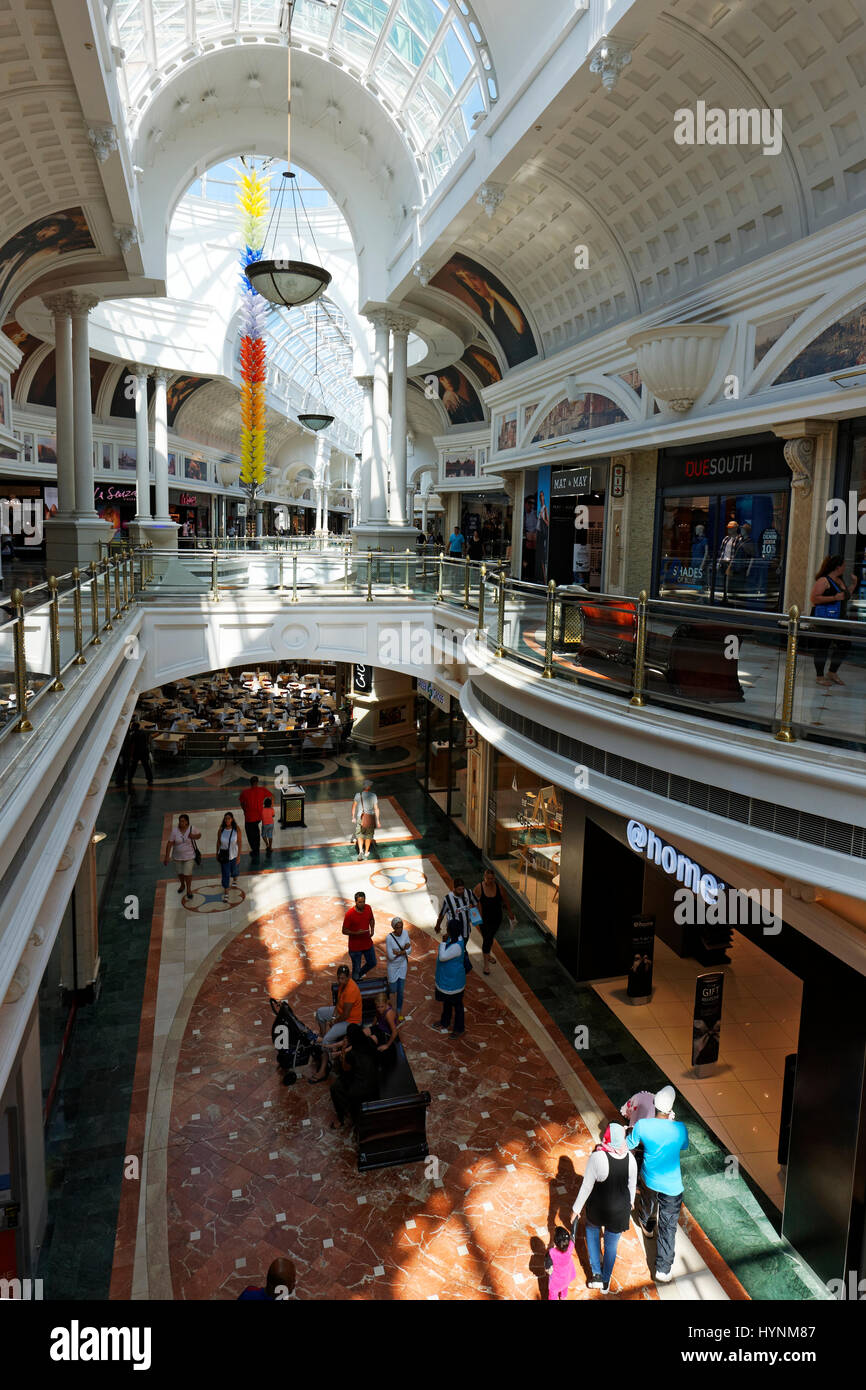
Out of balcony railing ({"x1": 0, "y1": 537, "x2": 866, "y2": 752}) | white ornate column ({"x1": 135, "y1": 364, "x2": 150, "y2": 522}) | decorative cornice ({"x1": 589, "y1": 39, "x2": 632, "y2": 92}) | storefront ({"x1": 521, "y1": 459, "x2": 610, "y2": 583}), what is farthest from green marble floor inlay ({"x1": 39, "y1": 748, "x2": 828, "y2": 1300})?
white ornate column ({"x1": 135, "y1": 364, "x2": 150, "y2": 522})

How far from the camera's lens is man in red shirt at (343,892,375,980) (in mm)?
10844

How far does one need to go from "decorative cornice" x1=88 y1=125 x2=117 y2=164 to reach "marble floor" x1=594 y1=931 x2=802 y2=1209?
11643 millimetres

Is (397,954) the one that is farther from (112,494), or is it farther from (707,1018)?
(112,494)

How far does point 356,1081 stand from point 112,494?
1157 inches

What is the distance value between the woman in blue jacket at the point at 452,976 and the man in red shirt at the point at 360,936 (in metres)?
1.33

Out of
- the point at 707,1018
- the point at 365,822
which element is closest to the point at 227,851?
the point at 365,822

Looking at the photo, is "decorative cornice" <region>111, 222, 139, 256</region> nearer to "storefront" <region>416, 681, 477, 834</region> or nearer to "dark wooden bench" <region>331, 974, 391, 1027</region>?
"storefront" <region>416, 681, 477, 834</region>

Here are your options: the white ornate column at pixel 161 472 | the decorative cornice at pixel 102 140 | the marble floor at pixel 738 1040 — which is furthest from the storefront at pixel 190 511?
the marble floor at pixel 738 1040

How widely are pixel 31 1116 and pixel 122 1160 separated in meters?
1.38

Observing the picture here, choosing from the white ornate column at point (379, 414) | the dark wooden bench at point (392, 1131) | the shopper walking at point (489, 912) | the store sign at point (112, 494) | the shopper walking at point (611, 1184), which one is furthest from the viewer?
the store sign at point (112, 494)

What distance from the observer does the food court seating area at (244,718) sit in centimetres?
2234

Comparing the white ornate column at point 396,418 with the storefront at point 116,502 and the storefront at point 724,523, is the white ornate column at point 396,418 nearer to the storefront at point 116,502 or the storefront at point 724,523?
the storefront at point 724,523

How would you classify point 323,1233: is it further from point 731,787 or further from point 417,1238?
point 731,787

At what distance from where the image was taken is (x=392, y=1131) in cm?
768
